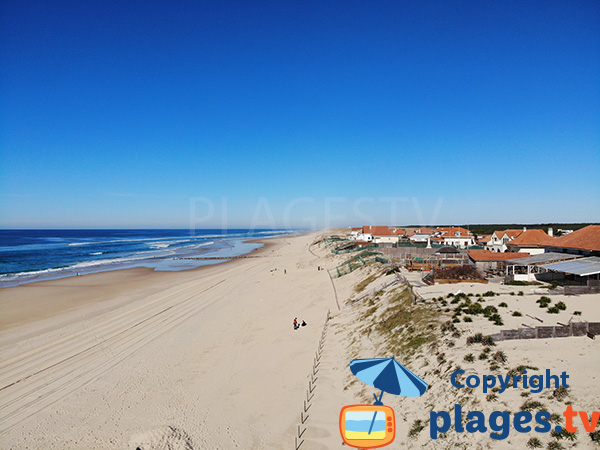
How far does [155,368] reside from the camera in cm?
1568

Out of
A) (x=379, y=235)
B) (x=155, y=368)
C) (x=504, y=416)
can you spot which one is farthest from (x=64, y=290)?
(x=379, y=235)

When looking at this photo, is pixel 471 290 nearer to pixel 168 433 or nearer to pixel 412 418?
pixel 412 418

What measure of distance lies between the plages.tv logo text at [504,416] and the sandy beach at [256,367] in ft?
0.57

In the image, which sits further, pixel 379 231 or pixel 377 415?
pixel 379 231

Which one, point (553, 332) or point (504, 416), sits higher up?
point (553, 332)

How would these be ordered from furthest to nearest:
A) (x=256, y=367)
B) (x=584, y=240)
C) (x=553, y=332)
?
1. (x=584, y=240)
2. (x=256, y=367)
3. (x=553, y=332)

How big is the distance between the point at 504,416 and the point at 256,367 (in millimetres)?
10375

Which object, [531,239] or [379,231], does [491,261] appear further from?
[379,231]

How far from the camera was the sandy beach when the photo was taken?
9.41 meters

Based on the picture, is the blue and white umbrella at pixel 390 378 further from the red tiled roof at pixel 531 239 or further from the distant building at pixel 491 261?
the red tiled roof at pixel 531 239

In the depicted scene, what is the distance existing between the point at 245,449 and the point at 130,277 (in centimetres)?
3847

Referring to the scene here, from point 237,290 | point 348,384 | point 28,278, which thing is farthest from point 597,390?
point 28,278

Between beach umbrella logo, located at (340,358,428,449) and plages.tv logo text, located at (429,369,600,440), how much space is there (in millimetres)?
1303

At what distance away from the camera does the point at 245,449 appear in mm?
9672
